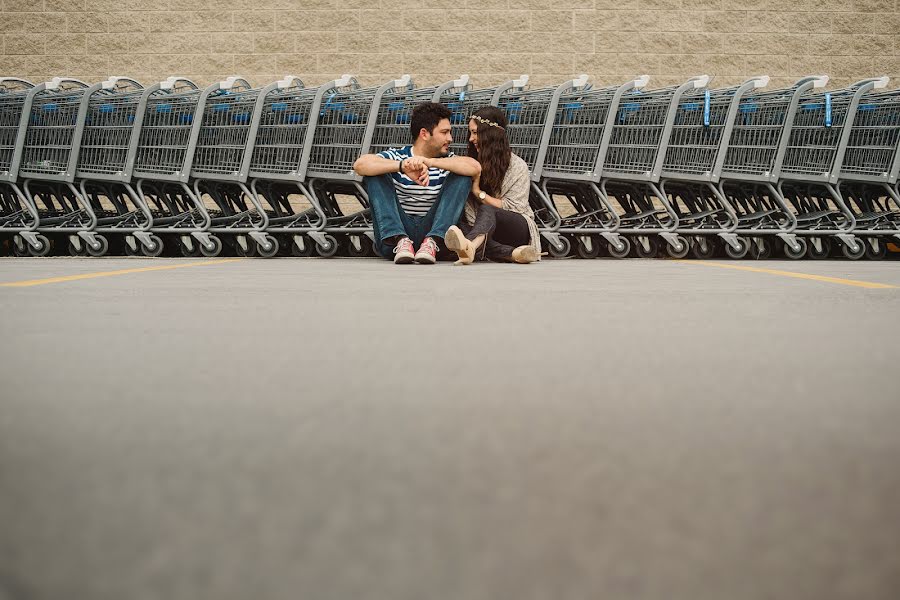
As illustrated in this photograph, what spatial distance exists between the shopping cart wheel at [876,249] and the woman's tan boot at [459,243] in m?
3.86

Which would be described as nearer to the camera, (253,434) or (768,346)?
(253,434)

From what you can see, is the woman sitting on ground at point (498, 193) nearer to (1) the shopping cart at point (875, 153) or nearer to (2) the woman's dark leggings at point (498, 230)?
(2) the woman's dark leggings at point (498, 230)

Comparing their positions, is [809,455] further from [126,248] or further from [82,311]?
[126,248]

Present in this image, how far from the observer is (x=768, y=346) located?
1.93 m

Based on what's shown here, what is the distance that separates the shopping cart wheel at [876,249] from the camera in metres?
7.49

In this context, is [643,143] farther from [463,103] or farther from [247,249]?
[247,249]

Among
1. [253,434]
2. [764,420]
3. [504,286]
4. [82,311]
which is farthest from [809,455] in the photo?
[504,286]

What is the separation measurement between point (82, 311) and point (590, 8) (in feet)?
29.7

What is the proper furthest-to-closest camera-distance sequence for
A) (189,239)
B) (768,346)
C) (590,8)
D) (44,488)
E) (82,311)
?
(590,8)
(189,239)
(82,311)
(768,346)
(44,488)

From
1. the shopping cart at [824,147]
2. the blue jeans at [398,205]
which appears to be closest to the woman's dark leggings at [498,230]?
the blue jeans at [398,205]

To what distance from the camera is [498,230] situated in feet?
19.3

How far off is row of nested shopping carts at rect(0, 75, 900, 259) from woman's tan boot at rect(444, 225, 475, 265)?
6.37 feet

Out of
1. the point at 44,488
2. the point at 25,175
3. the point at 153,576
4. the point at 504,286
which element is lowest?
the point at 25,175

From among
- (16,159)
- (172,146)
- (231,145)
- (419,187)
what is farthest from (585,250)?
(16,159)
